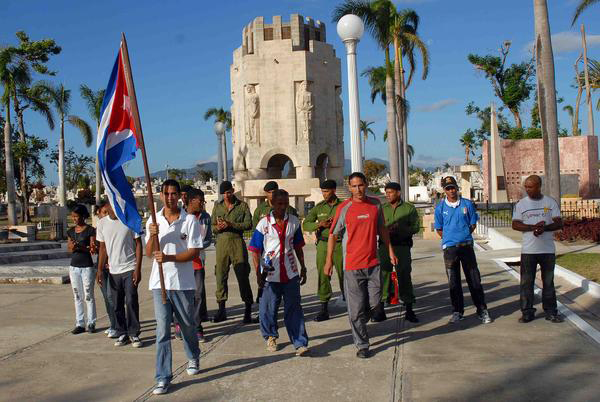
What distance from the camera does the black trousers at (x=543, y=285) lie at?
6.89 meters

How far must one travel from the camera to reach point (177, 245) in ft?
16.9

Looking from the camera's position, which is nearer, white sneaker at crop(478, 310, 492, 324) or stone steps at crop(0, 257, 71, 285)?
white sneaker at crop(478, 310, 492, 324)

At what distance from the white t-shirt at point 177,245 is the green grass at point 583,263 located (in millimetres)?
6732

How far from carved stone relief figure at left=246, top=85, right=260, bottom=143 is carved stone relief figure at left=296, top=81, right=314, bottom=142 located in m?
2.26

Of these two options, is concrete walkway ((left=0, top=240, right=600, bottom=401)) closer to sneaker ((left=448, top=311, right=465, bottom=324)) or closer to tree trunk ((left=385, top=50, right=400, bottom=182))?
sneaker ((left=448, top=311, right=465, bottom=324))

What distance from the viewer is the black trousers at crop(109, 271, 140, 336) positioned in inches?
259

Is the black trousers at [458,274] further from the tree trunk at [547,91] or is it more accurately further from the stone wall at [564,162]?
the stone wall at [564,162]

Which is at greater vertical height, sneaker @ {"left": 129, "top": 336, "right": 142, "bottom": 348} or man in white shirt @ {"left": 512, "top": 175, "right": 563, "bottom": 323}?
man in white shirt @ {"left": 512, "top": 175, "right": 563, "bottom": 323}

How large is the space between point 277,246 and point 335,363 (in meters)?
1.34

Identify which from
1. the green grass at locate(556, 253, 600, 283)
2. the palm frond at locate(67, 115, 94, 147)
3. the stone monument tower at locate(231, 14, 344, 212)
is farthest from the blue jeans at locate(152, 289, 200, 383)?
the palm frond at locate(67, 115, 94, 147)

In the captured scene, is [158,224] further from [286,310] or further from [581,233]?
[581,233]

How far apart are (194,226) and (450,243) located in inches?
132

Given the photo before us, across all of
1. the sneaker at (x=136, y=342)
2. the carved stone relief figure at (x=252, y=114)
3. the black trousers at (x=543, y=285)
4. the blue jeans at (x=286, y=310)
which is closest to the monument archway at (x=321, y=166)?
the carved stone relief figure at (x=252, y=114)

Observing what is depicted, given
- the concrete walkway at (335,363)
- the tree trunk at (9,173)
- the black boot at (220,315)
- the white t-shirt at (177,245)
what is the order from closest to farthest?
the concrete walkway at (335,363) → the white t-shirt at (177,245) → the black boot at (220,315) → the tree trunk at (9,173)
